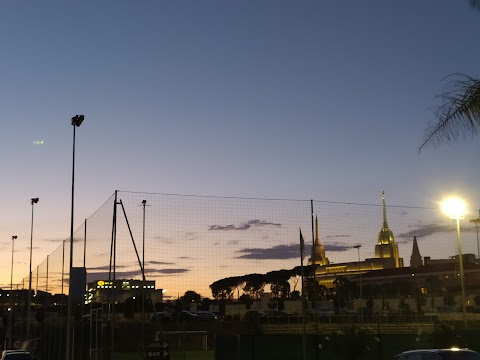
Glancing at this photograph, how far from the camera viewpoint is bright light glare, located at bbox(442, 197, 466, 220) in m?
26.5

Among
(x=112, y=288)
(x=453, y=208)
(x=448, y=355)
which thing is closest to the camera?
(x=448, y=355)

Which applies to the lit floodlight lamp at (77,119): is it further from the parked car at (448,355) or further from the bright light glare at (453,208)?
the parked car at (448,355)

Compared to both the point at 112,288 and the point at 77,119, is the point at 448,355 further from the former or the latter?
the point at 77,119

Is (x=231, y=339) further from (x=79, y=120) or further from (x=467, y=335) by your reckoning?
(x=79, y=120)

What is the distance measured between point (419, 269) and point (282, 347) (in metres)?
118

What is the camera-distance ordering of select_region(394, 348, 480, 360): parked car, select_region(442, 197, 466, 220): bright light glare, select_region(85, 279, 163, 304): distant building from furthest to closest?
1. select_region(442, 197, 466, 220): bright light glare
2. select_region(85, 279, 163, 304): distant building
3. select_region(394, 348, 480, 360): parked car

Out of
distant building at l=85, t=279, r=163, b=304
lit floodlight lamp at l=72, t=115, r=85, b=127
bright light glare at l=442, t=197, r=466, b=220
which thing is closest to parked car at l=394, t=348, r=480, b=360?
distant building at l=85, t=279, r=163, b=304

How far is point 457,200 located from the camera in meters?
27.2

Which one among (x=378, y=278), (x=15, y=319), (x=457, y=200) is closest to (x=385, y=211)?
(x=457, y=200)

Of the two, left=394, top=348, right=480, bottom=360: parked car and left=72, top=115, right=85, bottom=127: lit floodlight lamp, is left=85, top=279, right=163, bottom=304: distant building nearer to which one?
left=72, top=115, right=85, bottom=127: lit floodlight lamp

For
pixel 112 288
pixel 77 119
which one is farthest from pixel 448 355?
pixel 77 119

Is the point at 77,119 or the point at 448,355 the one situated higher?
the point at 77,119

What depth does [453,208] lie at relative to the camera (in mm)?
27141

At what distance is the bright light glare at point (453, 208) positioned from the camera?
2650cm
